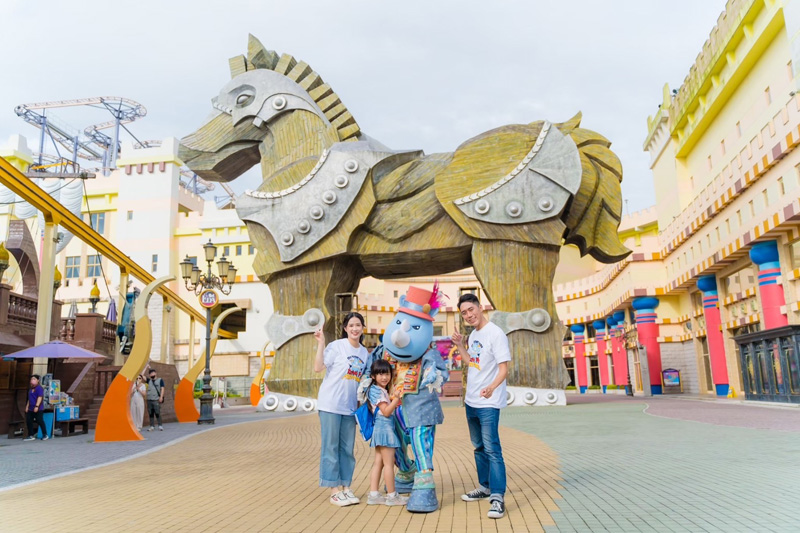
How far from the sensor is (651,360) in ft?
89.7

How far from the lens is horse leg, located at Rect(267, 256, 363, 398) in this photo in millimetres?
15547

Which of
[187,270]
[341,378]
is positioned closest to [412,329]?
[341,378]

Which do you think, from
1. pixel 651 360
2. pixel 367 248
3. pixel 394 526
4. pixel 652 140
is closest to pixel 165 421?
pixel 367 248

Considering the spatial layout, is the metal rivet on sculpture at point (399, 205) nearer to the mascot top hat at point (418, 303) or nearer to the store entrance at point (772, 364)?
the store entrance at point (772, 364)

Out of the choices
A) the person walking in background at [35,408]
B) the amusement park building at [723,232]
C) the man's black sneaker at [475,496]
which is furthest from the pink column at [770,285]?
the person walking in background at [35,408]

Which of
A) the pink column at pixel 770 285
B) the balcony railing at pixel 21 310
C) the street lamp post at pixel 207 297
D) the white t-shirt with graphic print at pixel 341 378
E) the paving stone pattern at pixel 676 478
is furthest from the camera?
the pink column at pixel 770 285

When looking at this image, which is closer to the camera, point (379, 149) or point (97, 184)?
point (379, 149)

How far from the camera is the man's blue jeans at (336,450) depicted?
506cm

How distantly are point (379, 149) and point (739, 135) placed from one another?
46.3ft

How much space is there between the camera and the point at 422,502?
4633 millimetres

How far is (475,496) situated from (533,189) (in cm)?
1086

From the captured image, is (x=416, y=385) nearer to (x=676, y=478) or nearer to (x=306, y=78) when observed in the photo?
(x=676, y=478)

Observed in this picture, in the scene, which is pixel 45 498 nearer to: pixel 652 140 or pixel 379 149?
pixel 379 149

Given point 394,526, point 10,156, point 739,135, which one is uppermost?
point 10,156
